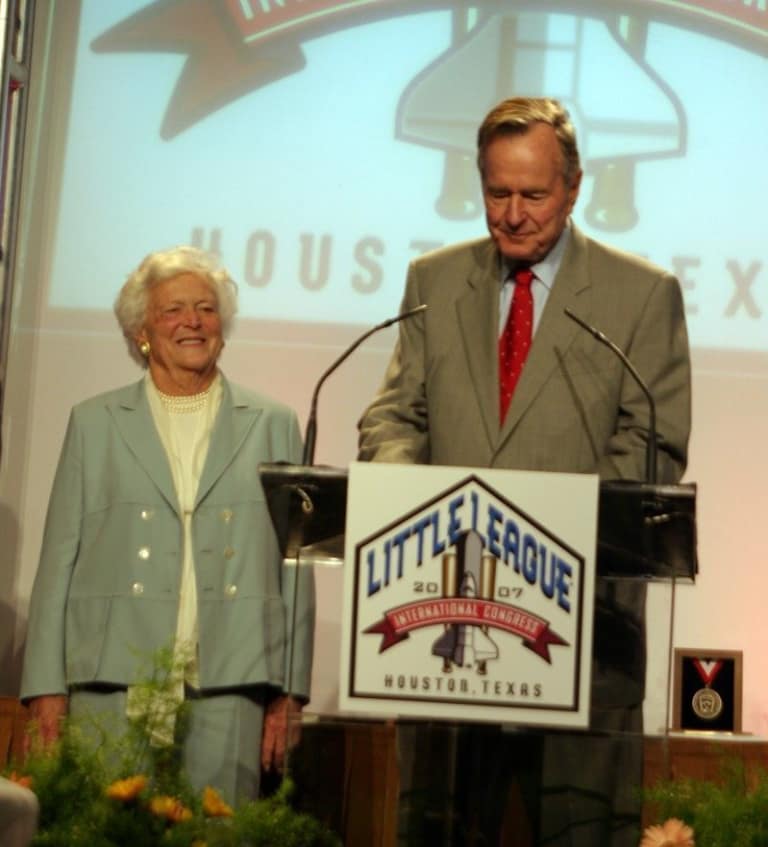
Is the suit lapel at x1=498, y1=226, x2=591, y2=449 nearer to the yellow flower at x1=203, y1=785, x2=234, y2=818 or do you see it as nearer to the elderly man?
the elderly man

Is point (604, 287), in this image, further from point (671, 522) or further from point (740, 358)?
point (740, 358)

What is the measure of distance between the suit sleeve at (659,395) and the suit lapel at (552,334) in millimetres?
112

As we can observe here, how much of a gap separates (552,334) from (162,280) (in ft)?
4.18

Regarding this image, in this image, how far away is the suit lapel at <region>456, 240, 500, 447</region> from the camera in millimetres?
2809

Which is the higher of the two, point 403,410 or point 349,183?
point 349,183

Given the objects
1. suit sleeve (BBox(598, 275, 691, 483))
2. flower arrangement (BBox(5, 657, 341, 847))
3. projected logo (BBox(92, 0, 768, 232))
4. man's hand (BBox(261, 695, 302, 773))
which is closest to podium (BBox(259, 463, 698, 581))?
suit sleeve (BBox(598, 275, 691, 483))

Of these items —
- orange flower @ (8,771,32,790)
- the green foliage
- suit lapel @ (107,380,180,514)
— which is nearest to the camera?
the green foliage

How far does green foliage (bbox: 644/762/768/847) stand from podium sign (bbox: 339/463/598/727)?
0.26 meters

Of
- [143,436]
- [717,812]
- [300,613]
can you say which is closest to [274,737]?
[300,613]

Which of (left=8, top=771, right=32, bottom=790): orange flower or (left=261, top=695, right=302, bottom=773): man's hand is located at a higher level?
(left=261, top=695, right=302, bottom=773): man's hand

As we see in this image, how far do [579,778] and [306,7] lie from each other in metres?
3.12

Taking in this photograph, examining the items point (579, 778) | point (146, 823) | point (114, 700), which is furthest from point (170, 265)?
point (579, 778)

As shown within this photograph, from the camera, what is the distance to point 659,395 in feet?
9.27

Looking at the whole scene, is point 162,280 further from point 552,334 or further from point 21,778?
point 21,778
